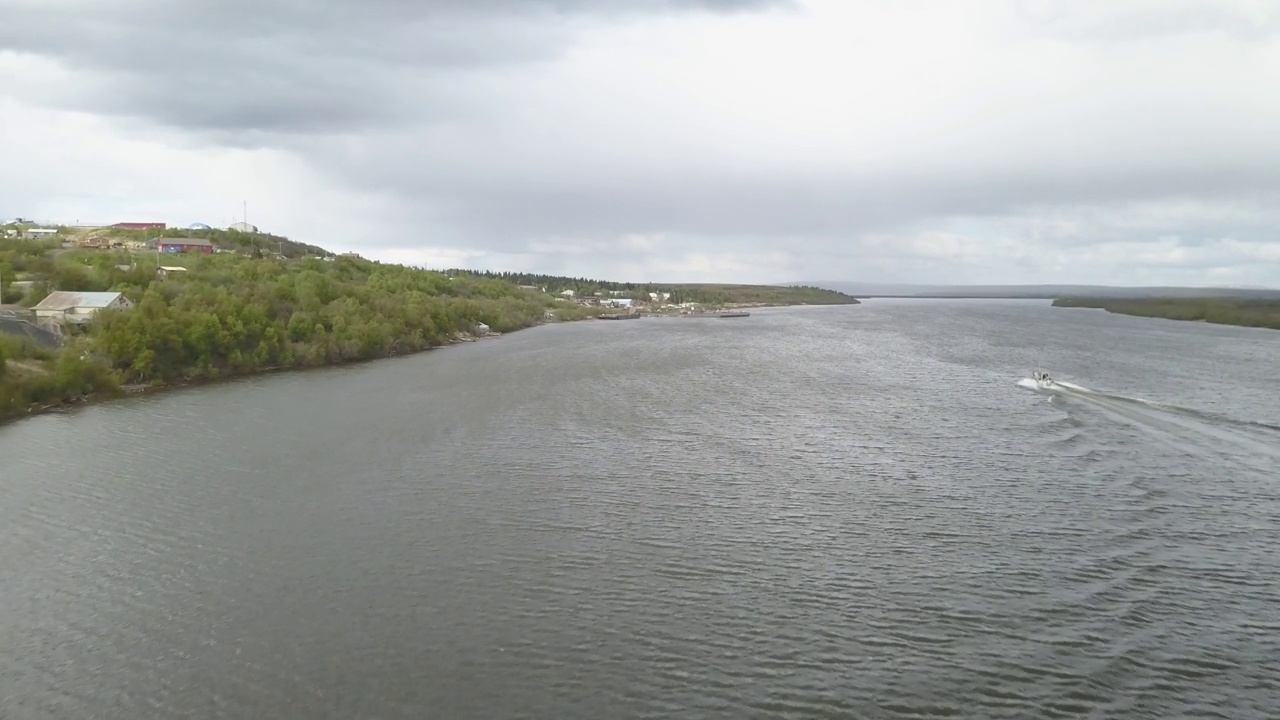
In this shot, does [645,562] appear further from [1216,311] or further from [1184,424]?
[1216,311]

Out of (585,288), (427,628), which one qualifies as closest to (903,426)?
(427,628)

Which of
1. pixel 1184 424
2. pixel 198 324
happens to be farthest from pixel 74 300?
pixel 1184 424

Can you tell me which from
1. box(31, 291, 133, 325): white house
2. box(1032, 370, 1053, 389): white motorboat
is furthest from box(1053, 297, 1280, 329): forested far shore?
box(31, 291, 133, 325): white house

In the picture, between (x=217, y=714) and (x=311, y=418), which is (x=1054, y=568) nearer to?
(x=217, y=714)

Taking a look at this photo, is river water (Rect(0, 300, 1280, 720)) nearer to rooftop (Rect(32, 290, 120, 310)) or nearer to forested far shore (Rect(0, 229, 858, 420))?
forested far shore (Rect(0, 229, 858, 420))

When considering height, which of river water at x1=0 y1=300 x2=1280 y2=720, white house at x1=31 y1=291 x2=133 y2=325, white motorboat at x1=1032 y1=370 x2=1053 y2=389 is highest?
white house at x1=31 y1=291 x2=133 y2=325

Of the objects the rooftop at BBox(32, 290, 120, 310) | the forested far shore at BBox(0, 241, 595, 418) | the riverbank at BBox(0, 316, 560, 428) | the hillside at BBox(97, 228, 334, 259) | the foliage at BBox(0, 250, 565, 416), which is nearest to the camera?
the riverbank at BBox(0, 316, 560, 428)

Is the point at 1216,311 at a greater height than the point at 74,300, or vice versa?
the point at 1216,311
